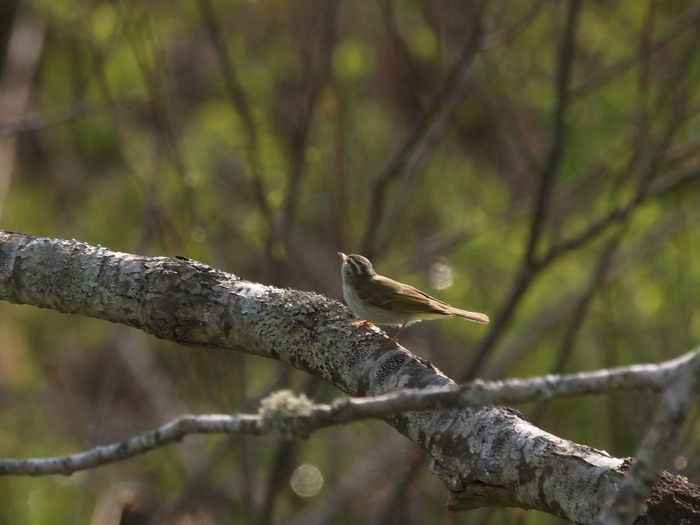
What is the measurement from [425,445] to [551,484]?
1.11 ft

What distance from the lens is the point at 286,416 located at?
1.85 meters

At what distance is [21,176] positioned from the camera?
360 inches

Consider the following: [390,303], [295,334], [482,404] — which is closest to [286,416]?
[482,404]

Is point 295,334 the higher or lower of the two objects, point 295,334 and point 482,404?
the higher

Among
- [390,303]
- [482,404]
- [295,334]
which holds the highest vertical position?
[390,303]

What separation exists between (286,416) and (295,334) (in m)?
0.69

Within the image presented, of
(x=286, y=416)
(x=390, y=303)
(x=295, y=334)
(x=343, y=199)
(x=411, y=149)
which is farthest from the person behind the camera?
(x=343, y=199)

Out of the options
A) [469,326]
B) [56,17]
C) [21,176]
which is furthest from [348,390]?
[21,176]

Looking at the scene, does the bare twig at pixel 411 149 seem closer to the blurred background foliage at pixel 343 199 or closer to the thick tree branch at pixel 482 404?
the blurred background foliage at pixel 343 199

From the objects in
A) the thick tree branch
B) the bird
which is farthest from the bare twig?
the thick tree branch

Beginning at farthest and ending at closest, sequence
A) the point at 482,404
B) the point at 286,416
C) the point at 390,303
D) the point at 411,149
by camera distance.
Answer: the point at 411,149
the point at 390,303
the point at 286,416
the point at 482,404

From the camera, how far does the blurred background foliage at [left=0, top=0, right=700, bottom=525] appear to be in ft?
16.2

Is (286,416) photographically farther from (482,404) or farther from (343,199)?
(343,199)

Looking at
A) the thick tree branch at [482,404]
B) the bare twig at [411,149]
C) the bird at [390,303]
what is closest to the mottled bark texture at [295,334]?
the thick tree branch at [482,404]
